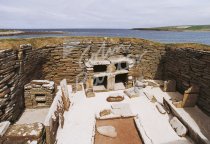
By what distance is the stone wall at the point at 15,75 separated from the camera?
6.20m

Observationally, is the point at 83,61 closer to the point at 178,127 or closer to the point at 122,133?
the point at 122,133

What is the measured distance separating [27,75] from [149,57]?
6590mm

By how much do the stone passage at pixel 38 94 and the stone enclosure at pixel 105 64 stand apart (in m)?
0.06

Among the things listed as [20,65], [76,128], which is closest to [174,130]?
[76,128]

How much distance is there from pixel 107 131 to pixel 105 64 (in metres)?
4.09

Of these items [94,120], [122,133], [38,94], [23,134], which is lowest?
[122,133]

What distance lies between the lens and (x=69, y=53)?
10.4 metres

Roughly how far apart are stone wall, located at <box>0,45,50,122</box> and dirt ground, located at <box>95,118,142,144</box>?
115 inches

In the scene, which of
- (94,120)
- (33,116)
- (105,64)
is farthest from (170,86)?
(33,116)

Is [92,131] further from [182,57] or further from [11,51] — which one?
[182,57]

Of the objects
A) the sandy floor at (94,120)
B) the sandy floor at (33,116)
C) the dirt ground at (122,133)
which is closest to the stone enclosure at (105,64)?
the sandy floor at (33,116)

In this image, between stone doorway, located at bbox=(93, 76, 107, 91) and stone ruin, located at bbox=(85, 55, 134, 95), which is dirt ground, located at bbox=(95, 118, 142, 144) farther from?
stone doorway, located at bbox=(93, 76, 107, 91)

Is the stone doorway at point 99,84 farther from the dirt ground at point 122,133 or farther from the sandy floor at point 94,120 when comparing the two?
the dirt ground at point 122,133

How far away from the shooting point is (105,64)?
9984 millimetres
